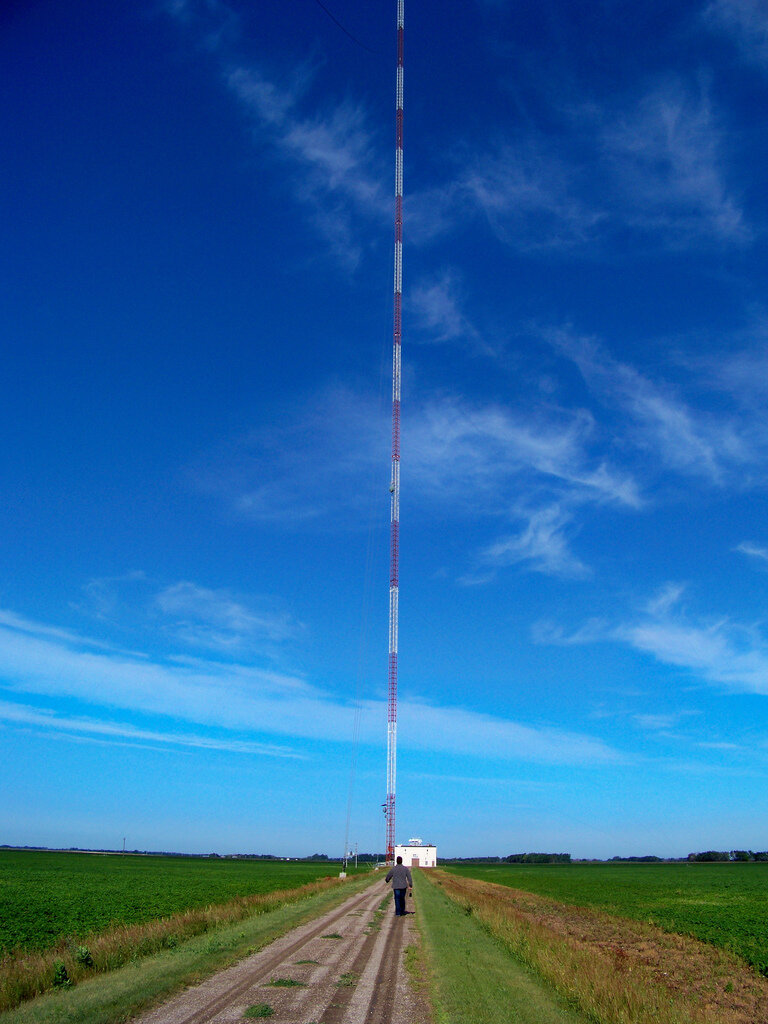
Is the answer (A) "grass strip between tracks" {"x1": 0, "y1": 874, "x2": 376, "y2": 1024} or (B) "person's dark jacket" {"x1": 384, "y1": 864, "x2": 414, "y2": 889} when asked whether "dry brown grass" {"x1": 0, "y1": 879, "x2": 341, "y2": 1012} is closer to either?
(A) "grass strip between tracks" {"x1": 0, "y1": 874, "x2": 376, "y2": 1024}

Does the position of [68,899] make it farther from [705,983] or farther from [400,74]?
[400,74]

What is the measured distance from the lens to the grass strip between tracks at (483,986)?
1145 cm

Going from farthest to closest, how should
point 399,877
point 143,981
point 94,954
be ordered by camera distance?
point 399,877
point 94,954
point 143,981

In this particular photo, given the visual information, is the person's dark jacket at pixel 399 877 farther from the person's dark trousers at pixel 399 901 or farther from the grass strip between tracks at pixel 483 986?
the grass strip between tracks at pixel 483 986

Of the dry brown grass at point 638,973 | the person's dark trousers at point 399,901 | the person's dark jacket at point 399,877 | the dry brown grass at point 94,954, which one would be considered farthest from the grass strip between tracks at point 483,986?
the dry brown grass at point 94,954

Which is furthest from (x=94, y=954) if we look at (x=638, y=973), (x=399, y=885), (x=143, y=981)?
(x=638, y=973)

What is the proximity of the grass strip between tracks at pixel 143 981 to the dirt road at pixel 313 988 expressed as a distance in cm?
44

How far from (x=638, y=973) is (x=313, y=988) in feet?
35.4

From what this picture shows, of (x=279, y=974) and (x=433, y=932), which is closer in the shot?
(x=279, y=974)

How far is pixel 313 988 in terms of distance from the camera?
13.2 metres

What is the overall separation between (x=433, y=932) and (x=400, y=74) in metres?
62.8

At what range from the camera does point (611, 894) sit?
5941 cm

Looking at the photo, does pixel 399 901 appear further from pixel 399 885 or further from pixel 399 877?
pixel 399 877

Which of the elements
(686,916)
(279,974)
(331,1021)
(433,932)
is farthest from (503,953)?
(686,916)
